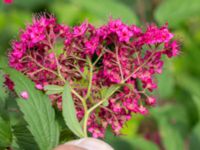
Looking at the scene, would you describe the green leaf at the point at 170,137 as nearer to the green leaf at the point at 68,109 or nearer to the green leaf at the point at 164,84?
the green leaf at the point at 164,84

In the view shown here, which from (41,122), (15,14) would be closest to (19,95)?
(41,122)

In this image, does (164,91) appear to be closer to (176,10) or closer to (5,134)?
(176,10)

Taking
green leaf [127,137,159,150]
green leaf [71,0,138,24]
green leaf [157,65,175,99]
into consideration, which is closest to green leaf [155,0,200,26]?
green leaf [71,0,138,24]

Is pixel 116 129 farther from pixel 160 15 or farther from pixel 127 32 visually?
pixel 160 15

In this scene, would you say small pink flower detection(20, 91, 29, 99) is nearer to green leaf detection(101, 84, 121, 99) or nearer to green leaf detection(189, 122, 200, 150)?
green leaf detection(101, 84, 121, 99)

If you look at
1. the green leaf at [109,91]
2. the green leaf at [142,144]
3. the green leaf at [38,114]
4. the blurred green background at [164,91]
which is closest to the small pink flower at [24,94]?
the green leaf at [38,114]
